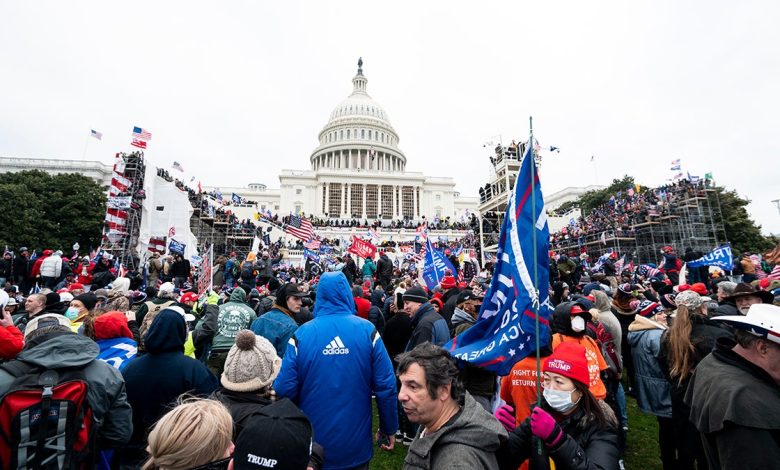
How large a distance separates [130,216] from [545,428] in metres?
22.0

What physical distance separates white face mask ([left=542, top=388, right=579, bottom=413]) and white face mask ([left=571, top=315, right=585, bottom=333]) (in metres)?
1.19

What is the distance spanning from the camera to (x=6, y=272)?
12461mm

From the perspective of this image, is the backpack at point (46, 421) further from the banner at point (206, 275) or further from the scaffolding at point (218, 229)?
the scaffolding at point (218, 229)

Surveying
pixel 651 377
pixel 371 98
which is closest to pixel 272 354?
pixel 651 377

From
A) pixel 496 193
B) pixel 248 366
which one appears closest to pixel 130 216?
pixel 248 366

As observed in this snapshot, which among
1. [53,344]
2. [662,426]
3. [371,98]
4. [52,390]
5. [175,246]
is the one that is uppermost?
[371,98]

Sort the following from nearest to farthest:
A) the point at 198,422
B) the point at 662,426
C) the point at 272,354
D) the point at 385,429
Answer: the point at 198,422, the point at 272,354, the point at 385,429, the point at 662,426

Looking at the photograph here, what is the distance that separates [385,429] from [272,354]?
41.5 inches

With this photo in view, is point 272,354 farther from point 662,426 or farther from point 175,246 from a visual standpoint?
point 175,246

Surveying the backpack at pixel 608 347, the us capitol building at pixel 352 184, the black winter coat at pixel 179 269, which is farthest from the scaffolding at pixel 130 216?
the us capitol building at pixel 352 184

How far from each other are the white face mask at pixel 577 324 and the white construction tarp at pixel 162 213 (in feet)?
61.9

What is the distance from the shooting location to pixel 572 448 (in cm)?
187

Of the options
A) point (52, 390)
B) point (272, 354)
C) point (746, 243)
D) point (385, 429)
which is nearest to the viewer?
point (52, 390)

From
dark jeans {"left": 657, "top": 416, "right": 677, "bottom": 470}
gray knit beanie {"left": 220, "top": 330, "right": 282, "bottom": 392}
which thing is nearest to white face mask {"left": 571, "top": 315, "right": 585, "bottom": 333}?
dark jeans {"left": 657, "top": 416, "right": 677, "bottom": 470}
